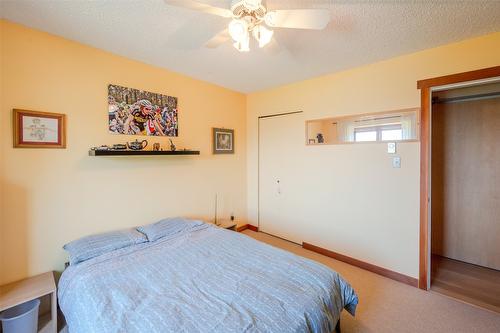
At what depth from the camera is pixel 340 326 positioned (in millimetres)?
1875


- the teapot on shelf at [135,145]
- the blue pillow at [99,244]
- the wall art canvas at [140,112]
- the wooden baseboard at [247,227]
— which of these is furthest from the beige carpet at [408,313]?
the wall art canvas at [140,112]

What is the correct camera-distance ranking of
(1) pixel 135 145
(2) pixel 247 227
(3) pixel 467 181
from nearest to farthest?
(1) pixel 135 145
(3) pixel 467 181
(2) pixel 247 227

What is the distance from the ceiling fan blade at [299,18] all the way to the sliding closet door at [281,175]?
194cm

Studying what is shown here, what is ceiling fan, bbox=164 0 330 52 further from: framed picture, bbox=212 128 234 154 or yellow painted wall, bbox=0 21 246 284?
framed picture, bbox=212 128 234 154

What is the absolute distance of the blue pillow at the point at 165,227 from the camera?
237cm

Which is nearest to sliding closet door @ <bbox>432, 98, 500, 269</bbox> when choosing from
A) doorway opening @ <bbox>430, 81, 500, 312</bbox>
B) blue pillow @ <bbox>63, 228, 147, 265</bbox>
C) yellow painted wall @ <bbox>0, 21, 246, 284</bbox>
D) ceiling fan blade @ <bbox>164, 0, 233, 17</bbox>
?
doorway opening @ <bbox>430, 81, 500, 312</bbox>

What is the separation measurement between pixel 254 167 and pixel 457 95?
300 centimetres

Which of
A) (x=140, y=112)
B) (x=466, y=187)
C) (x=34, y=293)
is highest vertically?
(x=140, y=112)

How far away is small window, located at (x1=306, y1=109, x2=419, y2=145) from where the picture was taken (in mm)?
2475

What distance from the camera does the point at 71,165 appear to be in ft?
7.06

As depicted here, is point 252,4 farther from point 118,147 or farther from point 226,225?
point 226,225

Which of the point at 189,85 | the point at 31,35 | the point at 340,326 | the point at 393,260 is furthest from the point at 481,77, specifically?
the point at 31,35

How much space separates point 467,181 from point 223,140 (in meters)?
3.39

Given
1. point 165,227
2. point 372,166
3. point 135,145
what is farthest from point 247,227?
point 135,145
